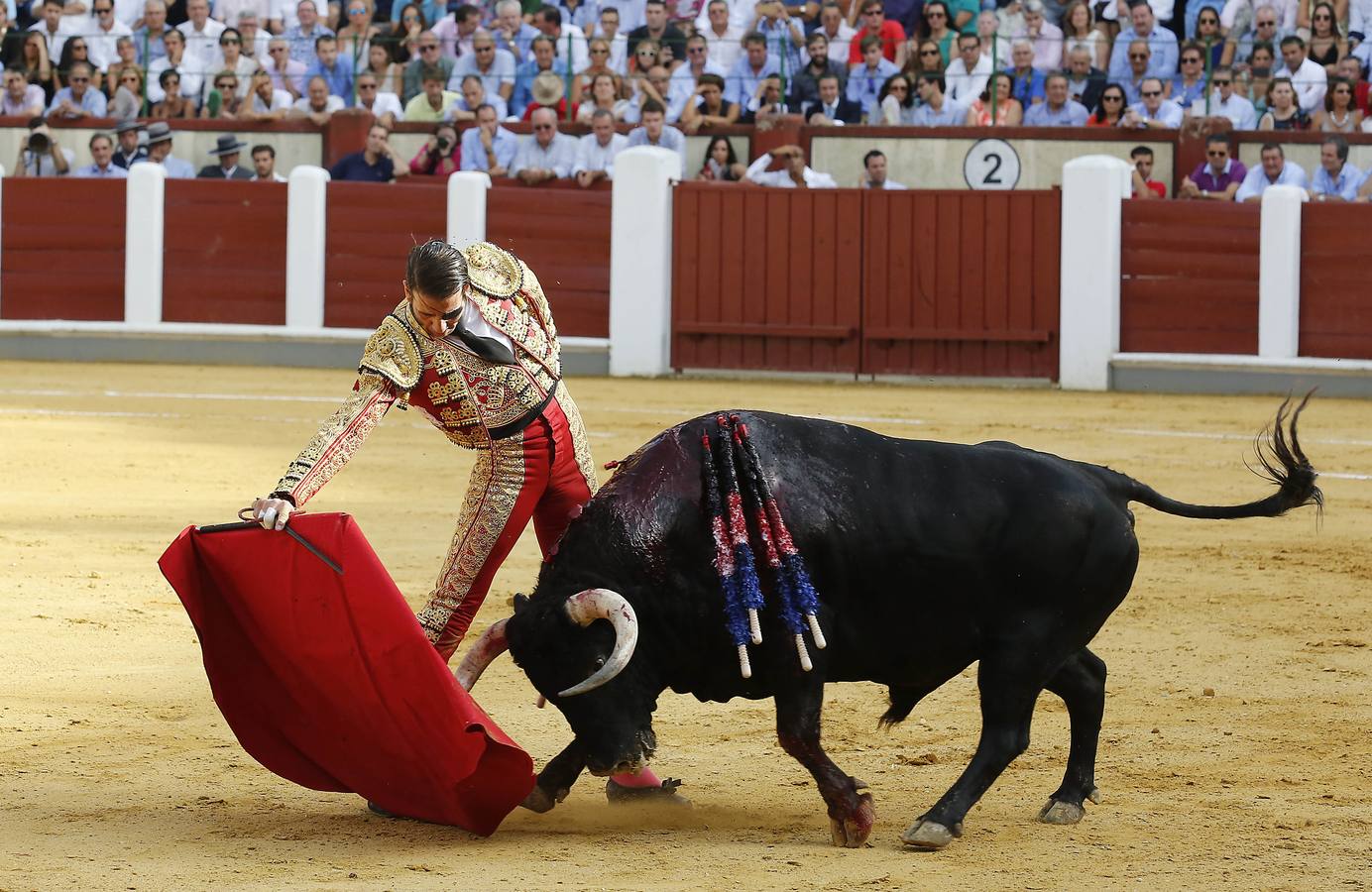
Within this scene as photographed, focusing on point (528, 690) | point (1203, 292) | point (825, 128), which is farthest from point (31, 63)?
point (528, 690)

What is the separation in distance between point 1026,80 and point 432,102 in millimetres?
3921

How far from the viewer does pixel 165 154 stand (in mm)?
13664

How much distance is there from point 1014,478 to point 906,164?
9637mm

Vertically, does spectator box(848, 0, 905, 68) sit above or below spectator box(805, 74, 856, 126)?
above

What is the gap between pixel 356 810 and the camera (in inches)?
152

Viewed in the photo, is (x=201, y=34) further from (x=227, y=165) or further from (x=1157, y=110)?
(x=1157, y=110)

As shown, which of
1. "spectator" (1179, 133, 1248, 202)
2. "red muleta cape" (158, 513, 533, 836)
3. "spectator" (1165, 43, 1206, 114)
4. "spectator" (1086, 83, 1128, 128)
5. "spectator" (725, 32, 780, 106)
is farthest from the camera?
"spectator" (725, 32, 780, 106)

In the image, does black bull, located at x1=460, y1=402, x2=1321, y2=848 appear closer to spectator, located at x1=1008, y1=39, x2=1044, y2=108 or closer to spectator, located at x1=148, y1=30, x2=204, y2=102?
spectator, located at x1=1008, y1=39, x2=1044, y2=108

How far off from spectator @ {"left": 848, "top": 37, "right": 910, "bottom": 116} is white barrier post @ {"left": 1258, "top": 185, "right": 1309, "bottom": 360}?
249cm

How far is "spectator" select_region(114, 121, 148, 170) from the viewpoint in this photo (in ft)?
44.7

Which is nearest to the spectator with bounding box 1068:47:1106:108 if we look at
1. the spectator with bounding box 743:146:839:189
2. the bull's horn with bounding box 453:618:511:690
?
the spectator with bounding box 743:146:839:189

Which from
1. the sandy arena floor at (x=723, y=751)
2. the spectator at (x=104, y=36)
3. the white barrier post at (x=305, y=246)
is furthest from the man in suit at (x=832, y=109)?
the sandy arena floor at (x=723, y=751)

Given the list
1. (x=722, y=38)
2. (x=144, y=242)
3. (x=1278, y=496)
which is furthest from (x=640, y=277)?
(x=1278, y=496)

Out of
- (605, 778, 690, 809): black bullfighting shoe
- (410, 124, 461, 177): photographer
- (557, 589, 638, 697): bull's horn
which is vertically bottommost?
(605, 778, 690, 809): black bullfighting shoe
